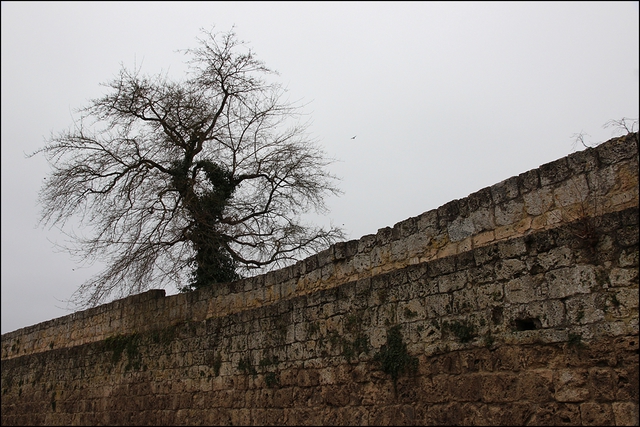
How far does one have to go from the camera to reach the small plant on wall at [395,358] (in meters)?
6.20

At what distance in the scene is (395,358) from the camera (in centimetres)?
635

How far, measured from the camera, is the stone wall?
15.7ft

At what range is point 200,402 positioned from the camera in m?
8.91

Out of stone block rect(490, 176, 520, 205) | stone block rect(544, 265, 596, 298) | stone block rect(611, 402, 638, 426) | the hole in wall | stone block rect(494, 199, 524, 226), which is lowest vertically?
stone block rect(611, 402, 638, 426)

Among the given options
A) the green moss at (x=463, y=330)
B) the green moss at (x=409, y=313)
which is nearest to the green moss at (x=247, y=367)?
the green moss at (x=409, y=313)

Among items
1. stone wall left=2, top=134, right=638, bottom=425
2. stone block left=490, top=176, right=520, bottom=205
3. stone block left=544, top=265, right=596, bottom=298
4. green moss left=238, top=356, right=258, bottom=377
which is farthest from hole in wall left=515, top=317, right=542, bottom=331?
green moss left=238, top=356, right=258, bottom=377

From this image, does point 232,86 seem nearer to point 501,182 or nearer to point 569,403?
point 501,182

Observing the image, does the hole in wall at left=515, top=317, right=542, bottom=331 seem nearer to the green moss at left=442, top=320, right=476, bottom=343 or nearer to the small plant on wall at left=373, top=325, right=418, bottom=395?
the green moss at left=442, top=320, right=476, bottom=343

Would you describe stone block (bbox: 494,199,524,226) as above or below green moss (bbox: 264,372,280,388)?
above

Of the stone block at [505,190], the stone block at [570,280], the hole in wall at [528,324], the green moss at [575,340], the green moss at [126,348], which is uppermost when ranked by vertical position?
the stone block at [505,190]

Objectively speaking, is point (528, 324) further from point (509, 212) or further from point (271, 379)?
point (271, 379)

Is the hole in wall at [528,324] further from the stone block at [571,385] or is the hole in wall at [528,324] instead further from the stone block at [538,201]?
the stone block at [538,201]

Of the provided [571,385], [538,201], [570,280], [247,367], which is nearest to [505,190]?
[538,201]

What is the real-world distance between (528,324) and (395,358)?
62.1 inches
